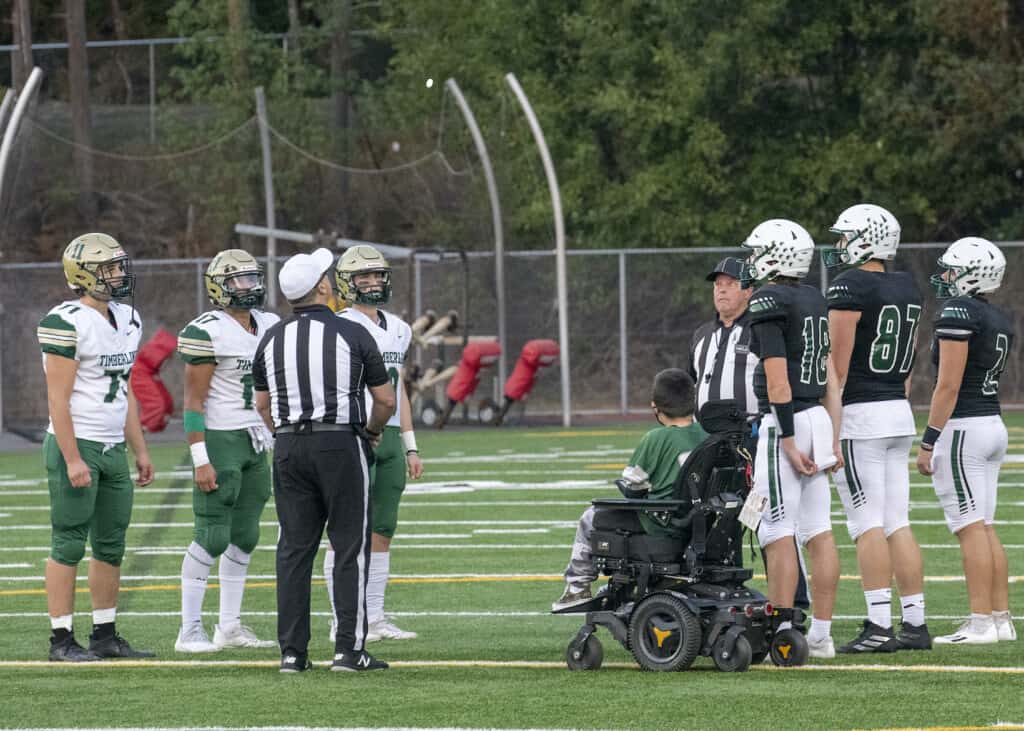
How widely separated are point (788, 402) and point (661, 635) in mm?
1103

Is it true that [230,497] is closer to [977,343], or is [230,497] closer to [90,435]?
[90,435]

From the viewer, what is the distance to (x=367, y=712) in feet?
22.2

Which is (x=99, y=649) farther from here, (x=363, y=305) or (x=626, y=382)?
(x=626, y=382)

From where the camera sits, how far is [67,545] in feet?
27.1

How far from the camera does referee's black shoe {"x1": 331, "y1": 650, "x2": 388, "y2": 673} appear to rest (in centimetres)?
773

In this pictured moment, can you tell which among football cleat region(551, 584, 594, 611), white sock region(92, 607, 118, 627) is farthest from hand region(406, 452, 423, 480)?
white sock region(92, 607, 118, 627)

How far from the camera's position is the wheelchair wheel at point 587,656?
7.70 metres

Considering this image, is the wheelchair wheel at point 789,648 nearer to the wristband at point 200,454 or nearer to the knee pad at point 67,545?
the wristband at point 200,454

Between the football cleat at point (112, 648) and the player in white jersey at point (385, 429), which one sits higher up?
the player in white jersey at point (385, 429)

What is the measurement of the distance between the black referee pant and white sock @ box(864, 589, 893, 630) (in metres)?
2.18

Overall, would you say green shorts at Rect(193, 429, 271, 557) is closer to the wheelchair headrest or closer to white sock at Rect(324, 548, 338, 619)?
white sock at Rect(324, 548, 338, 619)

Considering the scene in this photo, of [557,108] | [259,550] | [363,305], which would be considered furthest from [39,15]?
[363,305]

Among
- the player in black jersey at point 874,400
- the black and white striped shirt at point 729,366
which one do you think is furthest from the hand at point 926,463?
the black and white striped shirt at point 729,366

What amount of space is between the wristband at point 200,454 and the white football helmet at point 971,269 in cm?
343
